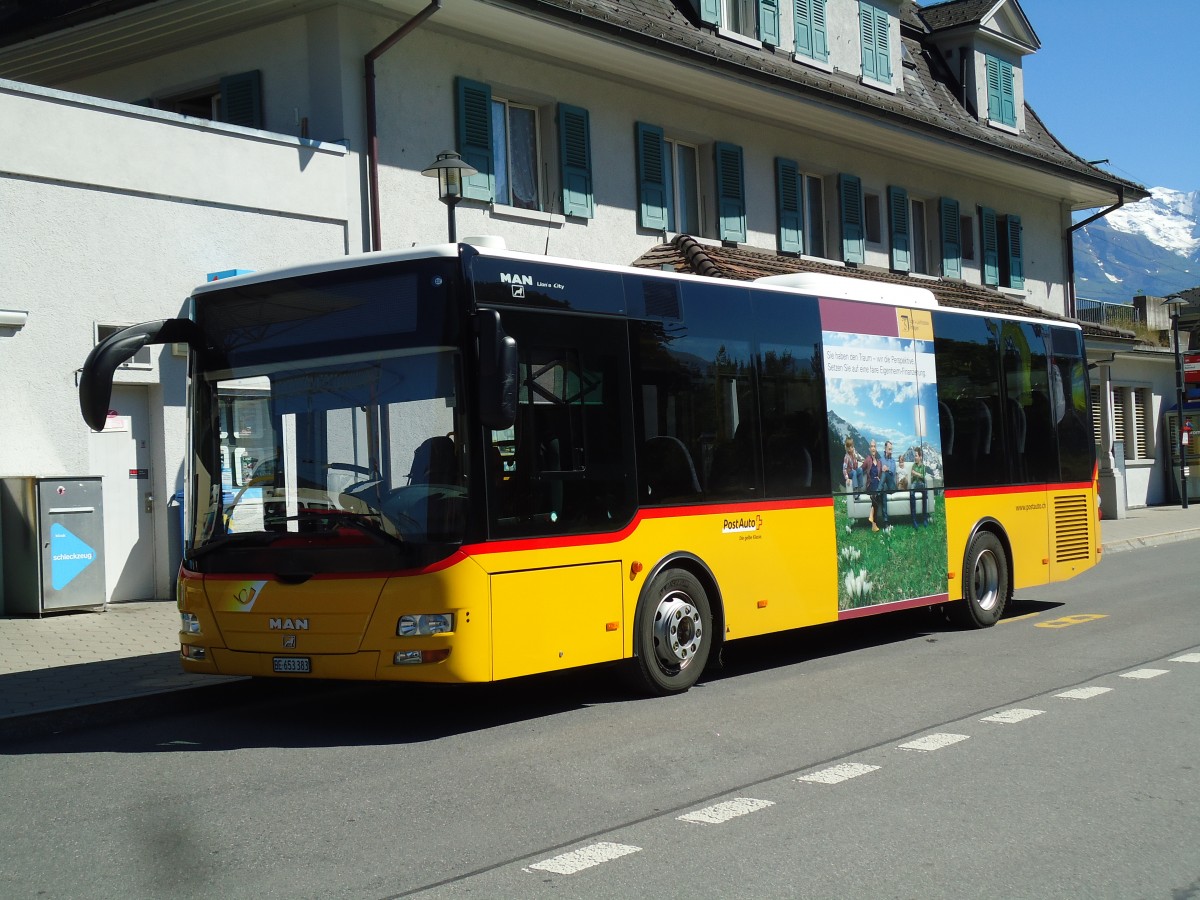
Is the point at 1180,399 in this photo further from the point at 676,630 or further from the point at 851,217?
the point at 676,630

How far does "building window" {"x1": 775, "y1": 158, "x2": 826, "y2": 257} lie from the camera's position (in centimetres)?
2359

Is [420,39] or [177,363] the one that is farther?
[420,39]

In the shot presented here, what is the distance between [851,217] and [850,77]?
9.61ft

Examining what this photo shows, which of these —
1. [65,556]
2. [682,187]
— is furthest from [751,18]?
[65,556]

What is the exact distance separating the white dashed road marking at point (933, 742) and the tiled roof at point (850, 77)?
39.3ft

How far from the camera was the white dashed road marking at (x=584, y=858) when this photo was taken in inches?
209

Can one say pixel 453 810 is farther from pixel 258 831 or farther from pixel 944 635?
pixel 944 635

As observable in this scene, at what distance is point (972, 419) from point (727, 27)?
12.2m

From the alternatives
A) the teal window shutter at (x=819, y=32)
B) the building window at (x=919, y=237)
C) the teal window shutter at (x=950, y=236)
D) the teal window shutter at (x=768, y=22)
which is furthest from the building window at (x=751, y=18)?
the teal window shutter at (x=950, y=236)

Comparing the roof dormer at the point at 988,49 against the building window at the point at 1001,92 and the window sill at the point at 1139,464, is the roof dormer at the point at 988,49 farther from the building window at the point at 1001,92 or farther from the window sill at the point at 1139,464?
the window sill at the point at 1139,464

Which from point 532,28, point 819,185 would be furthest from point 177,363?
point 819,185

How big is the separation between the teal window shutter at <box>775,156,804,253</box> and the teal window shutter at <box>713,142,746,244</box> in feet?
3.73

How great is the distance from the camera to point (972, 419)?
13.1 meters

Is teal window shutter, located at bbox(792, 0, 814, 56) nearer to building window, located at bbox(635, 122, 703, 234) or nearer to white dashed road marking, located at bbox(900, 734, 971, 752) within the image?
building window, located at bbox(635, 122, 703, 234)
